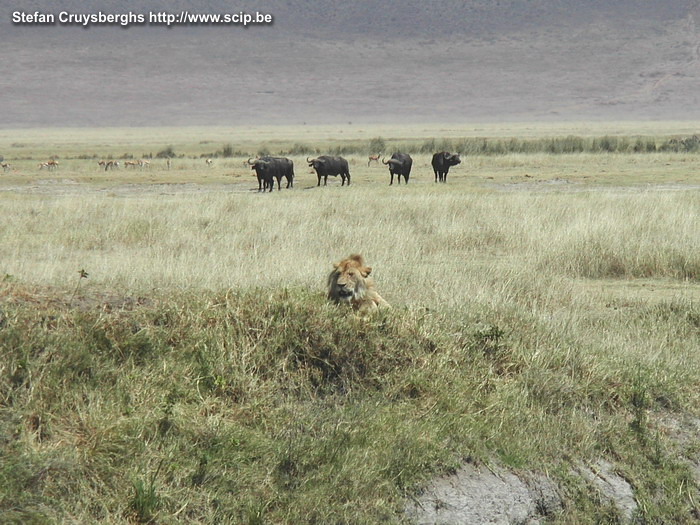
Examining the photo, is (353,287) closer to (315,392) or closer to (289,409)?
(315,392)

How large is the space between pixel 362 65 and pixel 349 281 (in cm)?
15711

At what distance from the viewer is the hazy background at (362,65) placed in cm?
14462

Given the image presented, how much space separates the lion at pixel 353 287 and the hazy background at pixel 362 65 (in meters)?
132

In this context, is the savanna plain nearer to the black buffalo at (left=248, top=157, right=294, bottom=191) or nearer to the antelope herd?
the black buffalo at (left=248, top=157, right=294, bottom=191)

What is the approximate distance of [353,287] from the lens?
8094 millimetres

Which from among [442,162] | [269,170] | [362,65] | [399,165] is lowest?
[269,170]

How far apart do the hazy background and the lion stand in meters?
132

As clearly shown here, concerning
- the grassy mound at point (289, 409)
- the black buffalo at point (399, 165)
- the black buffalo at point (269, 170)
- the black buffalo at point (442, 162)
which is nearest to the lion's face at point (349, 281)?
the grassy mound at point (289, 409)

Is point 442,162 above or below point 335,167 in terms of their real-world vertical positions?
above

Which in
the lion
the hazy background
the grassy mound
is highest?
the hazy background

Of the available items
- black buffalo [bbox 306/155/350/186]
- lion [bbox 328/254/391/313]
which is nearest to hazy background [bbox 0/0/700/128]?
black buffalo [bbox 306/155/350/186]

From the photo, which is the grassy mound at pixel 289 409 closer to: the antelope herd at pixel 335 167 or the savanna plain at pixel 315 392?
the savanna plain at pixel 315 392

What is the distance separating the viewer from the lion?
26.4 ft

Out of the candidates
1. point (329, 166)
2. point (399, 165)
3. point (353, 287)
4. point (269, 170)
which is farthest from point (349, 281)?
point (329, 166)
